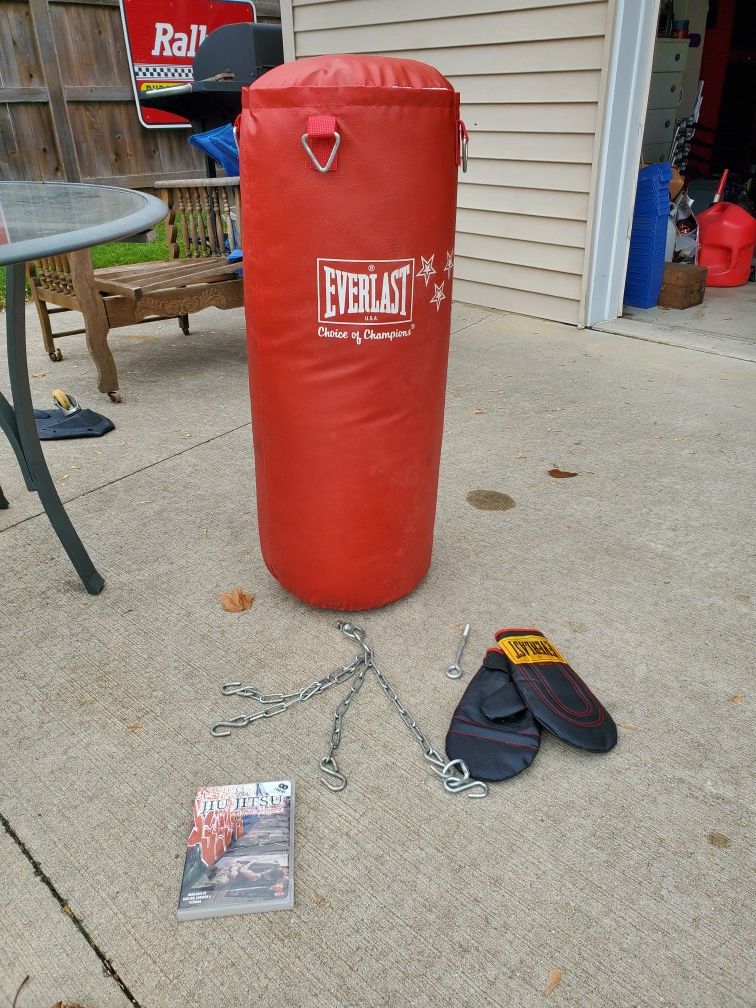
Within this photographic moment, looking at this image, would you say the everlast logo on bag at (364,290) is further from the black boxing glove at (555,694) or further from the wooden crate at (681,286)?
the wooden crate at (681,286)

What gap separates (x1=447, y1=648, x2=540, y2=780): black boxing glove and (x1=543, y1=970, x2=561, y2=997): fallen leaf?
45cm

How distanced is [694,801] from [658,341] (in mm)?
3881

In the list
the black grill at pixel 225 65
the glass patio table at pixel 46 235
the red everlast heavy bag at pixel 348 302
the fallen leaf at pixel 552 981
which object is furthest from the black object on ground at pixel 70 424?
the black grill at pixel 225 65

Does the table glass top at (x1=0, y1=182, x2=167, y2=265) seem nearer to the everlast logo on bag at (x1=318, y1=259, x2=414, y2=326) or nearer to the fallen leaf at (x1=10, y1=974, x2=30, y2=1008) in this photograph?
the everlast logo on bag at (x1=318, y1=259, x2=414, y2=326)

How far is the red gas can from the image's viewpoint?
240 inches

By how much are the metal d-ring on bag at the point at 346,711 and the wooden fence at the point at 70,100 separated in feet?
25.1

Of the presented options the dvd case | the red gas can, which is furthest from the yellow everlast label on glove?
the red gas can

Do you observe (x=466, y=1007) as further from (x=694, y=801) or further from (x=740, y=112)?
(x=740, y=112)

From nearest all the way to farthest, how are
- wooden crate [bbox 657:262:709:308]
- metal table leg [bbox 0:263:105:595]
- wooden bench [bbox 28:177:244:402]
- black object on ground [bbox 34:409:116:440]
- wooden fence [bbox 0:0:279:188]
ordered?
metal table leg [bbox 0:263:105:595] → black object on ground [bbox 34:409:116:440] → wooden bench [bbox 28:177:244:402] → wooden crate [bbox 657:262:709:308] → wooden fence [bbox 0:0:279:188]

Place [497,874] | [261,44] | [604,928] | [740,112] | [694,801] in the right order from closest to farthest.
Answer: [604,928], [497,874], [694,801], [261,44], [740,112]

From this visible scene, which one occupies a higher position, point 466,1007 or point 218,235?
point 218,235

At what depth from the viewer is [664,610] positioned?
2377mm

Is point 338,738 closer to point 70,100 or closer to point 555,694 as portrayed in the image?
point 555,694

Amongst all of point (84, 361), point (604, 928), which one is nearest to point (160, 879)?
point (604, 928)
